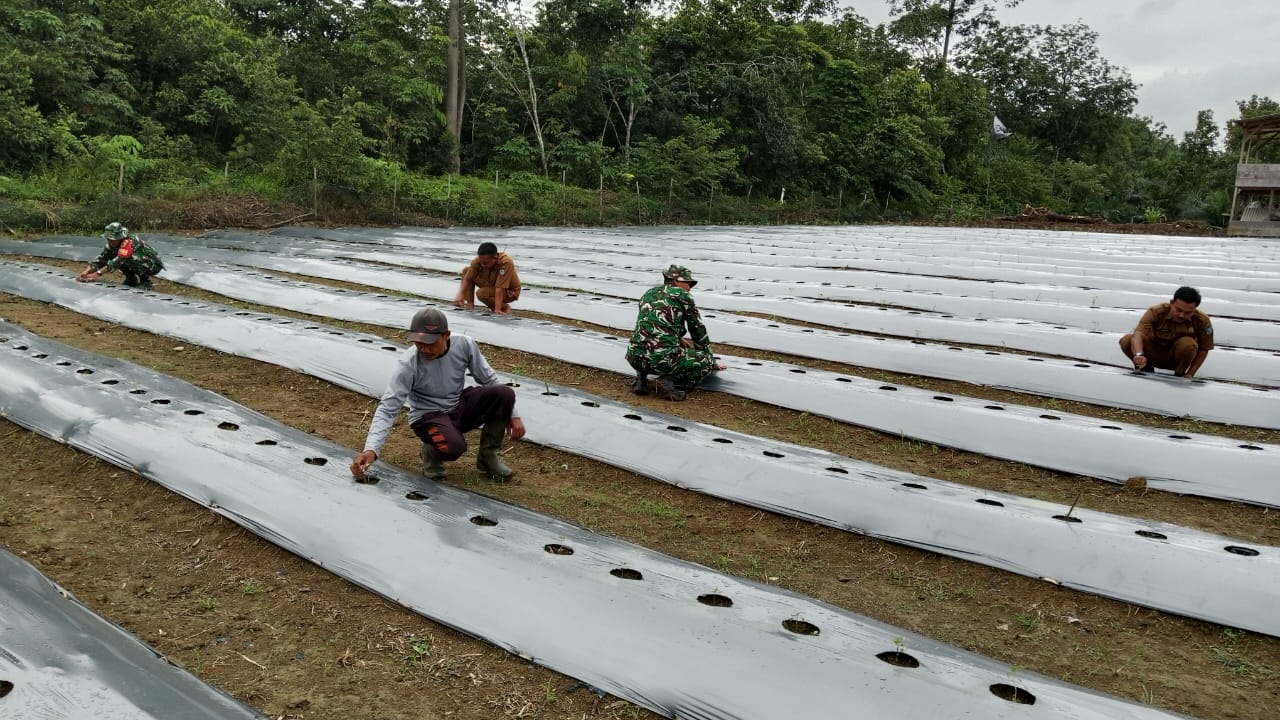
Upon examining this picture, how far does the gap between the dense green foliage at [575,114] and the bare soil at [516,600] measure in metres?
13.6

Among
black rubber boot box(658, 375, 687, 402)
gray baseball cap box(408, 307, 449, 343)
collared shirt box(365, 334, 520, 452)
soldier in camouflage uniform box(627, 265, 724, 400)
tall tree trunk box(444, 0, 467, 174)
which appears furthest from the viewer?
tall tree trunk box(444, 0, 467, 174)

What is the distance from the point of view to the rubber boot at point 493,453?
4.52 metres

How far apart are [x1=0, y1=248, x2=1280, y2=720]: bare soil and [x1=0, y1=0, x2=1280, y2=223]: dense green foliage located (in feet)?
44.5

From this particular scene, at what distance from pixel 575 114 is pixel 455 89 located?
405 centimetres

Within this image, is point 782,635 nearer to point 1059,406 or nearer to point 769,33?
point 1059,406

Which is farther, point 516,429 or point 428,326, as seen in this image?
point 516,429

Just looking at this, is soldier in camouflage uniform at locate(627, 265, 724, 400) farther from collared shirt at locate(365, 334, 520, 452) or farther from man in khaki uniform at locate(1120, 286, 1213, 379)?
man in khaki uniform at locate(1120, 286, 1213, 379)

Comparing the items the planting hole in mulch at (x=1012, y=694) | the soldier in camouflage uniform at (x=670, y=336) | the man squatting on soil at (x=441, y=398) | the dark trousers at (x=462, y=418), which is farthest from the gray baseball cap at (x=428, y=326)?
the planting hole in mulch at (x=1012, y=694)

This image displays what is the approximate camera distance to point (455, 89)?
23781 millimetres

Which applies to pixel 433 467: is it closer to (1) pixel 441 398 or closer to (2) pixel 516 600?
(1) pixel 441 398

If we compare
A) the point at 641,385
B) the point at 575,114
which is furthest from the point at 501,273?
the point at 575,114

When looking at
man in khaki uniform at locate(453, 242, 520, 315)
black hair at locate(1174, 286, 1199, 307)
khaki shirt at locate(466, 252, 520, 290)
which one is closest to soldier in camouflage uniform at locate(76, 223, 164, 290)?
man in khaki uniform at locate(453, 242, 520, 315)

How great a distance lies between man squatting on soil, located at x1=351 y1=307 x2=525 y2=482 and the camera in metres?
3.98

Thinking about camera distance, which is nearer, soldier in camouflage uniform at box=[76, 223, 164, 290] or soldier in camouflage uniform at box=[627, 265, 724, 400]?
soldier in camouflage uniform at box=[627, 265, 724, 400]
